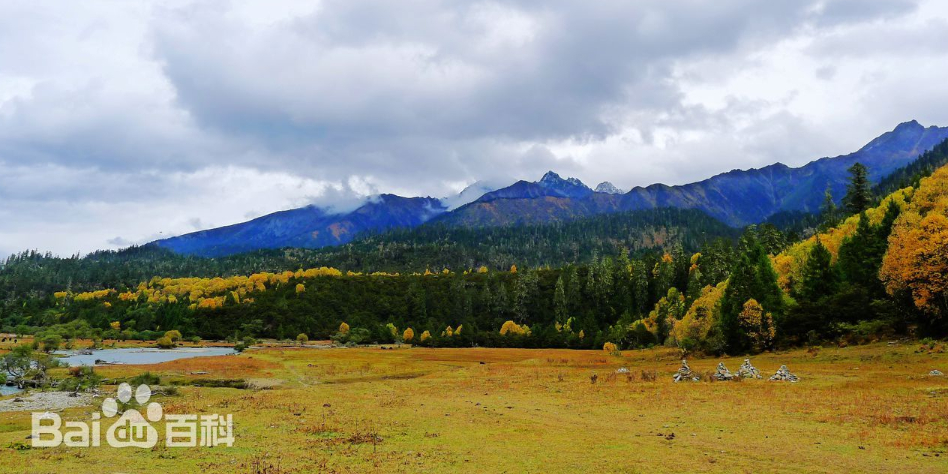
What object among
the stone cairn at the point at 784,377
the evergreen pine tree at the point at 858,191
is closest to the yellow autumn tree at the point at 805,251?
the evergreen pine tree at the point at 858,191

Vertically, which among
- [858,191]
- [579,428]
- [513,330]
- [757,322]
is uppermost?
[858,191]

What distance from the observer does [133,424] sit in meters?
28.6

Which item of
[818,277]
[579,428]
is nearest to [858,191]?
[818,277]

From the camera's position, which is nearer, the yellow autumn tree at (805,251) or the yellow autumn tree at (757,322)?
the yellow autumn tree at (757,322)

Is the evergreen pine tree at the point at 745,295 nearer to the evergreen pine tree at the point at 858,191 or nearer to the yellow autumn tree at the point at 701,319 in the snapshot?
the yellow autumn tree at the point at 701,319

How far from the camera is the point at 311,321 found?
173 m

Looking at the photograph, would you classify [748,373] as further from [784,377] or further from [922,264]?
[922,264]

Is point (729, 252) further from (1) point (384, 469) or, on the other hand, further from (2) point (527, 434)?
(1) point (384, 469)

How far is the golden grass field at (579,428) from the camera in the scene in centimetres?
1956

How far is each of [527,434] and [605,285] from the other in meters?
144

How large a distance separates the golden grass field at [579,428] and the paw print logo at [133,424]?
45.0 inches

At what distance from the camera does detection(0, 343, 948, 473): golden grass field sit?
19562 millimetres

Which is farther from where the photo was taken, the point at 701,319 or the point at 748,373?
the point at 701,319

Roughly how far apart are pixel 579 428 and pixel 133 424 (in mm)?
24229
